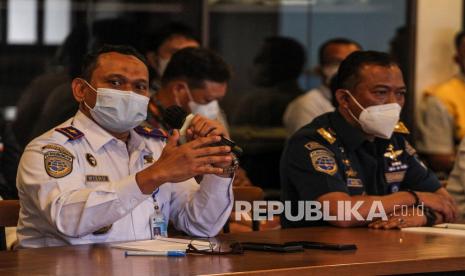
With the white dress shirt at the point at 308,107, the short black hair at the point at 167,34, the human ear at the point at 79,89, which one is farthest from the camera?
the white dress shirt at the point at 308,107

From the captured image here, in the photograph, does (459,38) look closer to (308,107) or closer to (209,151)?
(308,107)

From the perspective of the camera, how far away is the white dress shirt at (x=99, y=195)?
3.16 m

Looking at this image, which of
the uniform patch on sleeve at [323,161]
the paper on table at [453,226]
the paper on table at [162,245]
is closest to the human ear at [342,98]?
the uniform patch on sleeve at [323,161]

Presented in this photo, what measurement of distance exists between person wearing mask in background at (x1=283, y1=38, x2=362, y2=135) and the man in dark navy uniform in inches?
78.0

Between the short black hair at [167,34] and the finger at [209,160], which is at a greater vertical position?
the finger at [209,160]

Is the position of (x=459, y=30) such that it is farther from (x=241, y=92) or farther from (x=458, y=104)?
(x=241, y=92)

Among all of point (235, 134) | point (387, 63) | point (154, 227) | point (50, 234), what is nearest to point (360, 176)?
point (387, 63)

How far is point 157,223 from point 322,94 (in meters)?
3.09

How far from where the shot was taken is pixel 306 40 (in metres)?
6.73

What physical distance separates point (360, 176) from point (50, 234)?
131cm

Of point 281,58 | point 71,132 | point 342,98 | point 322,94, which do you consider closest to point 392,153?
point 342,98

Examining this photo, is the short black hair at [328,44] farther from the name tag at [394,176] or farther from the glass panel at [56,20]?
the name tag at [394,176]

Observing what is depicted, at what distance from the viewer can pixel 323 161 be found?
12.9 ft

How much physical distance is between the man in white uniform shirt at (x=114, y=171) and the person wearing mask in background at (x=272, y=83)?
9.71ft
